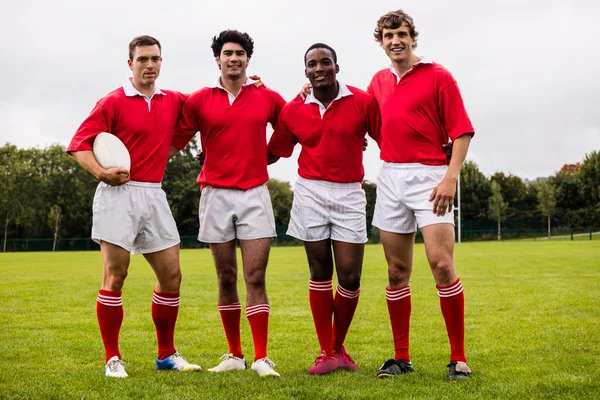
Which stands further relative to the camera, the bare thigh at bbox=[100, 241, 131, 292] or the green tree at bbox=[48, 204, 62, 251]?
the green tree at bbox=[48, 204, 62, 251]

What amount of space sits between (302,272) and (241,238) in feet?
47.6

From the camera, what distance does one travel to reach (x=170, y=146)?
5.97 meters

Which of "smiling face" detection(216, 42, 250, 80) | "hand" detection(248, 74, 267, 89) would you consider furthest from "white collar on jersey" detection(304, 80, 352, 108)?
"smiling face" detection(216, 42, 250, 80)

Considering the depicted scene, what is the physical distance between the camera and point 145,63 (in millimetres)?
5711

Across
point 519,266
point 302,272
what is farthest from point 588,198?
point 302,272

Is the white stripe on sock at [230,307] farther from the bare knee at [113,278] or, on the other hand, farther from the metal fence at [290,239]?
the metal fence at [290,239]

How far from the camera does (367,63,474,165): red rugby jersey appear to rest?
527 centimetres

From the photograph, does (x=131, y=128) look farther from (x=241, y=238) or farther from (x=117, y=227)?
(x=241, y=238)

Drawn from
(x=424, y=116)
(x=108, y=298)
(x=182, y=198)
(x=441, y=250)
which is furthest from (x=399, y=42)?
(x=182, y=198)

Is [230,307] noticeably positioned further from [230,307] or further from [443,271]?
[443,271]

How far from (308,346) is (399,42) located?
3617 millimetres

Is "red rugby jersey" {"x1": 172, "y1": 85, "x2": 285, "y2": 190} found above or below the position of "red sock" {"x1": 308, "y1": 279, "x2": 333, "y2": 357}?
above

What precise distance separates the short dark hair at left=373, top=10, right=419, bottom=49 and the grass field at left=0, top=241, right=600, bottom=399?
2.87 meters

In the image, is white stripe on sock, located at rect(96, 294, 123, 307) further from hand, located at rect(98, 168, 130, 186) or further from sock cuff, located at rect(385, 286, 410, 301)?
sock cuff, located at rect(385, 286, 410, 301)
